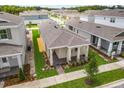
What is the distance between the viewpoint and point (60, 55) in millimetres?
16609

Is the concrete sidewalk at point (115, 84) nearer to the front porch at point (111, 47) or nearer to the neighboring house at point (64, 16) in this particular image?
the front porch at point (111, 47)

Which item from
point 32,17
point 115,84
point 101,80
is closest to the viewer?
point 115,84

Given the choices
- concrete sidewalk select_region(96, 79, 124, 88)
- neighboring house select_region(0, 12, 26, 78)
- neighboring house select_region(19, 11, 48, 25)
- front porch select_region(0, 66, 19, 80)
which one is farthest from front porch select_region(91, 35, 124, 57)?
neighboring house select_region(19, 11, 48, 25)

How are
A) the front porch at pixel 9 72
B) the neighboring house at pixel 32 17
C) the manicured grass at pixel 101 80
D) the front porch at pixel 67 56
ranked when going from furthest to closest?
the neighboring house at pixel 32 17
the front porch at pixel 67 56
the front porch at pixel 9 72
the manicured grass at pixel 101 80

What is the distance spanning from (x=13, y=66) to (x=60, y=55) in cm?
669

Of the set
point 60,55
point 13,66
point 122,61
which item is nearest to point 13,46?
point 13,66

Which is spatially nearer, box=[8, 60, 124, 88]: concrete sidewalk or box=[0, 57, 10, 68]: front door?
box=[8, 60, 124, 88]: concrete sidewalk

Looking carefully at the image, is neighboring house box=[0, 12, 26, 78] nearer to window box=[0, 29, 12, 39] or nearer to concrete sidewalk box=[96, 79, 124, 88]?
window box=[0, 29, 12, 39]

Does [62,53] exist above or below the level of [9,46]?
below

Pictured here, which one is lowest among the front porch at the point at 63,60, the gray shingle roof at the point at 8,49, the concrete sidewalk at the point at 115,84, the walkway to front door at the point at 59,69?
Answer: the concrete sidewalk at the point at 115,84

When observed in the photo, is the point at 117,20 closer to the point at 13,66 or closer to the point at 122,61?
the point at 122,61

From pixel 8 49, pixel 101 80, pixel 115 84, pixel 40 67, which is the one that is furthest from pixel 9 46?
pixel 115 84

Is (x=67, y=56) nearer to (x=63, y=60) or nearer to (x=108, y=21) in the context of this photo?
(x=63, y=60)

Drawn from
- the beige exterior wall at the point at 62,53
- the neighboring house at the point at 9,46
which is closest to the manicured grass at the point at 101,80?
the beige exterior wall at the point at 62,53
